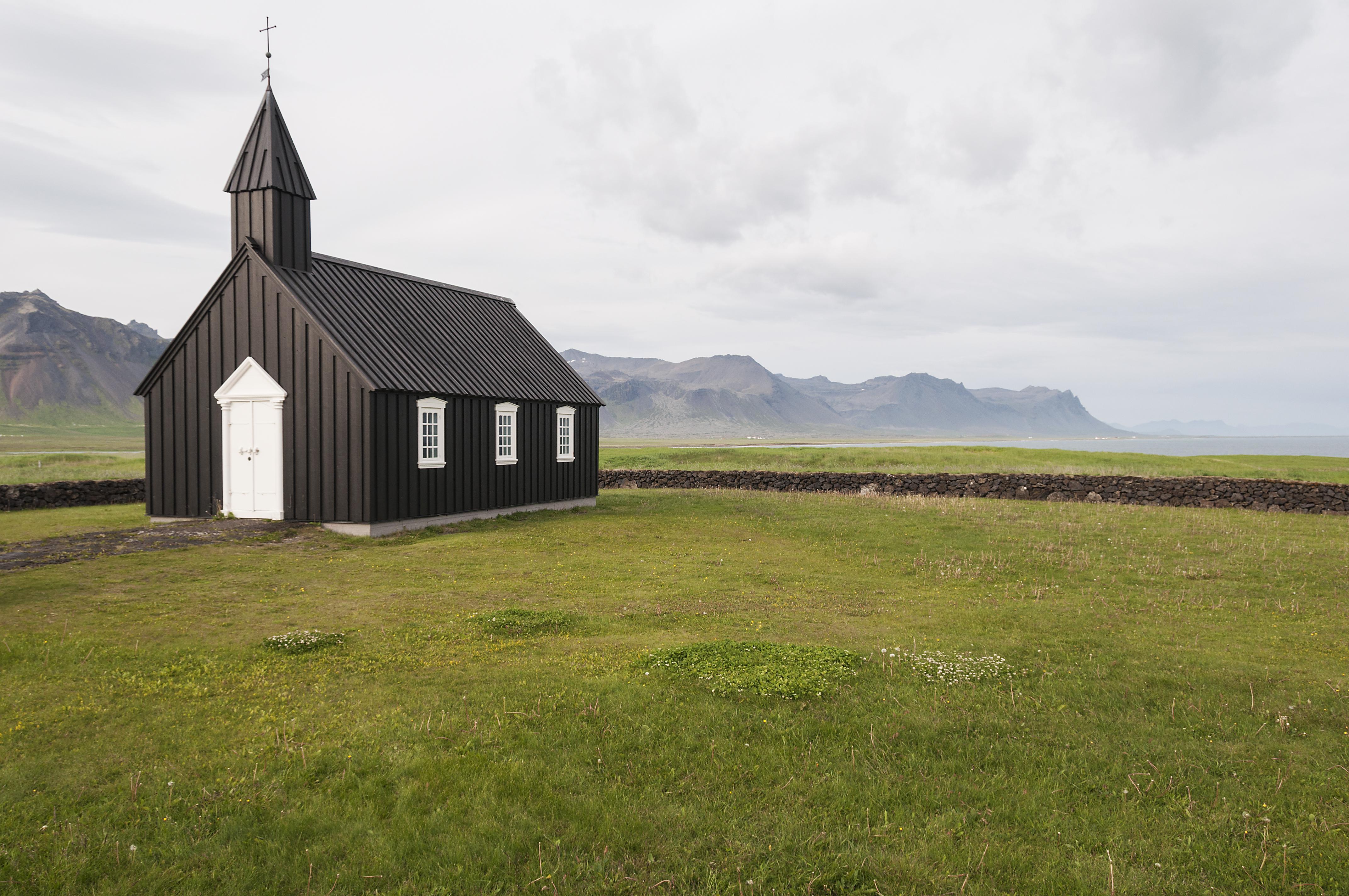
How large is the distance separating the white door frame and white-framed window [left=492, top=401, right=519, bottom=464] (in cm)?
612

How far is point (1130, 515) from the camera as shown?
1062 inches

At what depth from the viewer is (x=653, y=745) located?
702 cm

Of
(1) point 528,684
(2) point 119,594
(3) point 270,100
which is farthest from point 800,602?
(3) point 270,100

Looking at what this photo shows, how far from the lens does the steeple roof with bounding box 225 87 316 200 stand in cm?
2219

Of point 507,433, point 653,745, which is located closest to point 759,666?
point 653,745

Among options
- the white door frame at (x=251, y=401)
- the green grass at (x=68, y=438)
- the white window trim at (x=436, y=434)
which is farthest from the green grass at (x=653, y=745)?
the green grass at (x=68, y=438)

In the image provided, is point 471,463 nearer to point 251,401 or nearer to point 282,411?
point 282,411

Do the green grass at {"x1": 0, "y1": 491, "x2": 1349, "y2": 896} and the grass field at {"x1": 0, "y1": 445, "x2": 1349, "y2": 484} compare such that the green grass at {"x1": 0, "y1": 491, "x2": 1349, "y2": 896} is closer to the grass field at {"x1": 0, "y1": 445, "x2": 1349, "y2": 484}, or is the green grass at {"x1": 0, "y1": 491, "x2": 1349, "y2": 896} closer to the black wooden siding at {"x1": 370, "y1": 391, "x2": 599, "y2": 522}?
the black wooden siding at {"x1": 370, "y1": 391, "x2": 599, "y2": 522}

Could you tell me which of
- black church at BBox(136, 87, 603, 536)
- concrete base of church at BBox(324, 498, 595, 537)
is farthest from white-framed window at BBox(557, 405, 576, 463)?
black church at BBox(136, 87, 603, 536)

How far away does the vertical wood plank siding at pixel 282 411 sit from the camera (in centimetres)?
2020

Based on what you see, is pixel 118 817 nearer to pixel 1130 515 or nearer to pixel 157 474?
pixel 157 474

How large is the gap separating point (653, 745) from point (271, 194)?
21.0 metres

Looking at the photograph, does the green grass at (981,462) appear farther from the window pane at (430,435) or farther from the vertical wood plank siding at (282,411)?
the vertical wood plank siding at (282,411)

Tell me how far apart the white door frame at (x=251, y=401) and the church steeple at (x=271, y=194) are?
3289mm
